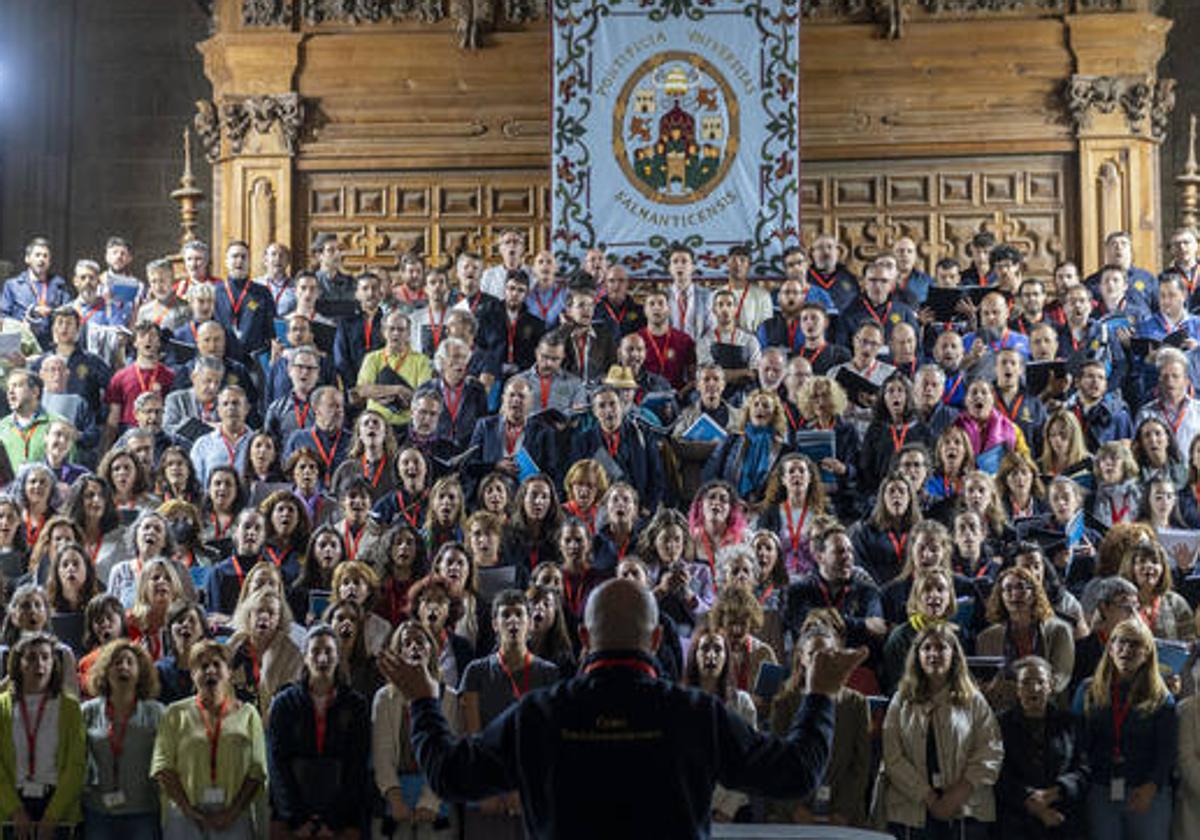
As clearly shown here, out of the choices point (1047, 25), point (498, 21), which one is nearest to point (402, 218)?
point (498, 21)

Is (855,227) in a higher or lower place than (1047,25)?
lower

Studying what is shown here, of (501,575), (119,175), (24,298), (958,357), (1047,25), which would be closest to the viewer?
(501,575)

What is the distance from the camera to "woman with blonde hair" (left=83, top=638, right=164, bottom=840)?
7.97 meters

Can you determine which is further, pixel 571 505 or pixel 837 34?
pixel 837 34

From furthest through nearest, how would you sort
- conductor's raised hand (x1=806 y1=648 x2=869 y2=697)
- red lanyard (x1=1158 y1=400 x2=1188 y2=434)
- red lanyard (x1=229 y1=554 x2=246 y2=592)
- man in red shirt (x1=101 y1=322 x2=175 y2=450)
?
man in red shirt (x1=101 y1=322 x2=175 y2=450), red lanyard (x1=1158 y1=400 x2=1188 y2=434), red lanyard (x1=229 y1=554 x2=246 y2=592), conductor's raised hand (x1=806 y1=648 x2=869 y2=697)

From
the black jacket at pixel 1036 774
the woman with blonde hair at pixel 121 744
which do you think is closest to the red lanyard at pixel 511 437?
the woman with blonde hair at pixel 121 744

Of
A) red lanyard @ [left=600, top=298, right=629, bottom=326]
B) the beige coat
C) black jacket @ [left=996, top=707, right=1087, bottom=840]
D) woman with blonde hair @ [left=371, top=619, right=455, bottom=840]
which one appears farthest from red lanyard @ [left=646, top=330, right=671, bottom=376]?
black jacket @ [left=996, top=707, right=1087, bottom=840]

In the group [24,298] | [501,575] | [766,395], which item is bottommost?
[501,575]

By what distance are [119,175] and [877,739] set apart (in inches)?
499

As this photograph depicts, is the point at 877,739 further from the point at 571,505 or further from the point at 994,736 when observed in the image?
the point at 571,505

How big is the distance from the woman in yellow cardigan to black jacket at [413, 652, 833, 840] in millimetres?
3937

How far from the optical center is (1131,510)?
9992 mm

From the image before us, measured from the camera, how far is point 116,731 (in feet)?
26.3

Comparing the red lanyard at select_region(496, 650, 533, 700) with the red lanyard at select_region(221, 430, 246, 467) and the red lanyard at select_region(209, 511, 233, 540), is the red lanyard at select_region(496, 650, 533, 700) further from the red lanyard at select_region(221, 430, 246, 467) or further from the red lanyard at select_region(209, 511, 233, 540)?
the red lanyard at select_region(221, 430, 246, 467)
